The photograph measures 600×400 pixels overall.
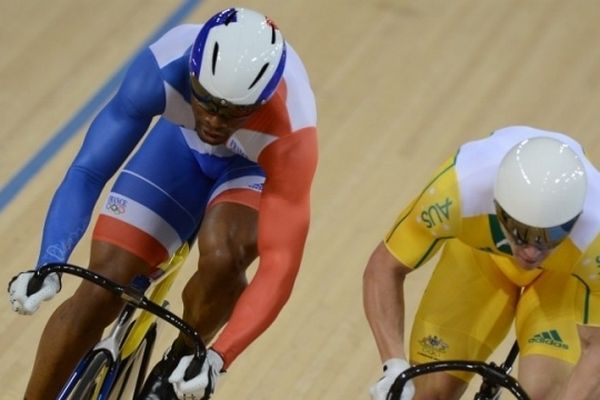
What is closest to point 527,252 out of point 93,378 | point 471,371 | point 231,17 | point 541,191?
point 541,191

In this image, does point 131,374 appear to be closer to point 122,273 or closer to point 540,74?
point 122,273

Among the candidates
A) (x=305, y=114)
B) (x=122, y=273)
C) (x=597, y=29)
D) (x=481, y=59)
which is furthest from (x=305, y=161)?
(x=597, y=29)

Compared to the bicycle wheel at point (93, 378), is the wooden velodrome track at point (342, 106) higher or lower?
lower

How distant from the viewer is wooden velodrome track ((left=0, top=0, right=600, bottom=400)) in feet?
13.8

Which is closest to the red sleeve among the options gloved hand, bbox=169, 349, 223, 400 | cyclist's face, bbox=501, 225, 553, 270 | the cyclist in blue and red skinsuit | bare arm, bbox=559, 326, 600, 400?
the cyclist in blue and red skinsuit

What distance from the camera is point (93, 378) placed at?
3.05m

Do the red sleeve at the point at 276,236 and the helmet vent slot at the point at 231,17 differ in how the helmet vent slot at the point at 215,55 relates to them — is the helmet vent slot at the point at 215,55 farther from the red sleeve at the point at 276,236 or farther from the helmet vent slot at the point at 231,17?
the red sleeve at the point at 276,236

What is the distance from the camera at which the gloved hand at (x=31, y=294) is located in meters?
3.03

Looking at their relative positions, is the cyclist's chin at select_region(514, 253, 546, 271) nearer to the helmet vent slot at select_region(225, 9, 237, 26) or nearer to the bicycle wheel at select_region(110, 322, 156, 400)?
the helmet vent slot at select_region(225, 9, 237, 26)

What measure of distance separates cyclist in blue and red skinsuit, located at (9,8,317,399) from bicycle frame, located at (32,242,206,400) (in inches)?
2.6

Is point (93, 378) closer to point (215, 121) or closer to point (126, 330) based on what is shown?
point (126, 330)

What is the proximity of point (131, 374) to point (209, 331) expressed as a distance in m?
0.24

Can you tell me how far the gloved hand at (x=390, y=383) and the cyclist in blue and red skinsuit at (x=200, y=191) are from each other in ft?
1.19

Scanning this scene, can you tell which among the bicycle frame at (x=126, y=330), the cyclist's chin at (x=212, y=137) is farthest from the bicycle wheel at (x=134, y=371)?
the cyclist's chin at (x=212, y=137)
